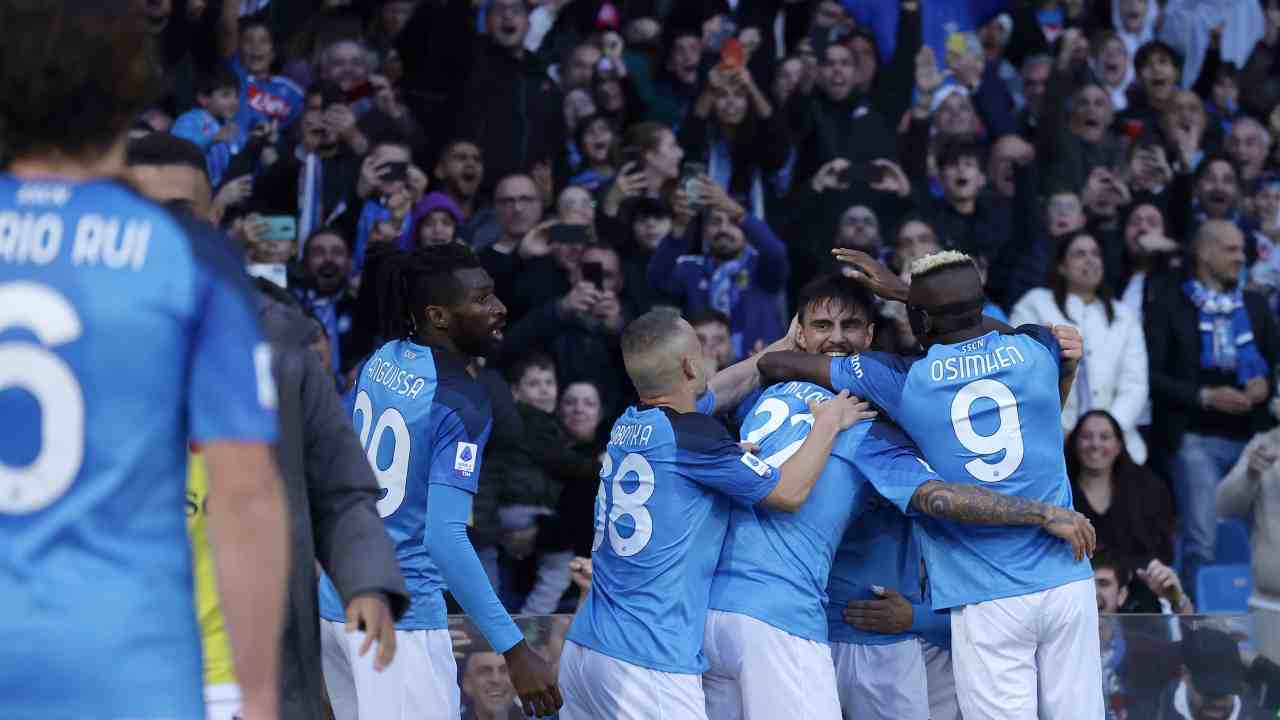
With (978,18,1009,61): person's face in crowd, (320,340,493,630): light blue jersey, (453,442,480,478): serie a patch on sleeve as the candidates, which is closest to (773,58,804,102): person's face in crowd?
(978,18,1009,61): person's face in crowd

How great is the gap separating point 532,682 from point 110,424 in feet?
9.34

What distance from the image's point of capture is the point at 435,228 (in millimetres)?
8461

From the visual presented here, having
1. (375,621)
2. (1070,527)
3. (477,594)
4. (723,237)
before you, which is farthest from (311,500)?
(723,237)

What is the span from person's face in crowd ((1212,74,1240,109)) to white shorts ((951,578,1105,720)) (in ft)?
25.0

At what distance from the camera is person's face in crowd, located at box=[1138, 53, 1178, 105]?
11.2 meters

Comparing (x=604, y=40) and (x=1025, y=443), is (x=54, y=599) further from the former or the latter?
(x=604, y=40)

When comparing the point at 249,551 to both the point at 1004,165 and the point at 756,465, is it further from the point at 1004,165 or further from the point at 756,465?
the point at 1004,165

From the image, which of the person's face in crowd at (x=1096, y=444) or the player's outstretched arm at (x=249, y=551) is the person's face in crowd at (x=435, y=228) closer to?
the person's face in crowd at (x=1096, y=444)

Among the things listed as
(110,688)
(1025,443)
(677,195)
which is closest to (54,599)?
(110,688)

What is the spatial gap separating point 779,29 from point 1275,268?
3.49 metres

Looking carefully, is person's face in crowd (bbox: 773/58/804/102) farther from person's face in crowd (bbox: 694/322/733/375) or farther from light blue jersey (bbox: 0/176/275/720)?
light blue jersey (bbox: 0/176/275/720)

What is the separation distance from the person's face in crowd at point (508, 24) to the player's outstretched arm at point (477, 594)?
17.4ft

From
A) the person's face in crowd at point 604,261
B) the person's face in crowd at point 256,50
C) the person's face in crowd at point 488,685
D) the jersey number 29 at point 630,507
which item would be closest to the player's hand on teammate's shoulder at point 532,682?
the jersey number 29 at point 630,507

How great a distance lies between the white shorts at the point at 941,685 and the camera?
577 centimetres
